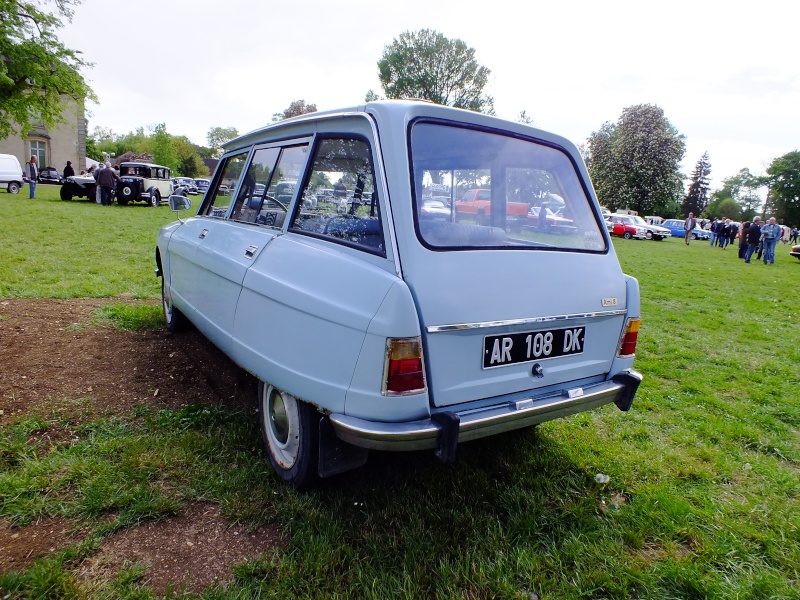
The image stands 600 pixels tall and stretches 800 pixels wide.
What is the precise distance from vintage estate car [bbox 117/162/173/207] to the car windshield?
67.6 feet

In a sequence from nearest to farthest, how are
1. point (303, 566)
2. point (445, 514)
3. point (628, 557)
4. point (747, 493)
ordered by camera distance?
point (303, 566), point (628, 557), point (445, 514), point (747, 493)

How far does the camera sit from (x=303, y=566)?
212 centimetres

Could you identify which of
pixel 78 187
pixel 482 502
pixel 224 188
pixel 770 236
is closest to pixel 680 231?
pixel 770 236

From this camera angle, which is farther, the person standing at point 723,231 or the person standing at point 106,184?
the person standing at point 723,231

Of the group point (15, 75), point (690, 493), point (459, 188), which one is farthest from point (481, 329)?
point (15, 75)

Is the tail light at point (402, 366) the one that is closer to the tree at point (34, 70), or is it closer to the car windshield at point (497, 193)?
the car windshield at point (497, 193)

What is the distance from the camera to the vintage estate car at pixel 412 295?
209cm

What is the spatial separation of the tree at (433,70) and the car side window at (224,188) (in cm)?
5436

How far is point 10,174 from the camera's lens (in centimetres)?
2367

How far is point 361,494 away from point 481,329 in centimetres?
113

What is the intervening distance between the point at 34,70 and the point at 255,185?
2715cm

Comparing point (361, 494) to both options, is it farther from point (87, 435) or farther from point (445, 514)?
point (87, 435)

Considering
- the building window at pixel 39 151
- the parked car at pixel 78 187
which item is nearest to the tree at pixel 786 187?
the parked car at pixel 78 187

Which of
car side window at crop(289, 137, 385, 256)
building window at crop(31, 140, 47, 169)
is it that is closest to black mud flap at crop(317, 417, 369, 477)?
car side window at crop(289, 137, 385, 256)
